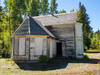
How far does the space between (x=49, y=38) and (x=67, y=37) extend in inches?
145

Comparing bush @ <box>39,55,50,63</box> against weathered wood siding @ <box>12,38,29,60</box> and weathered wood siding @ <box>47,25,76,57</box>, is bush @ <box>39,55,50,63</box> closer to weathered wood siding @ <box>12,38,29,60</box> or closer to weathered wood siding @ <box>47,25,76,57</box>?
weathered wood siding @ <box>12,38,29,60</box>

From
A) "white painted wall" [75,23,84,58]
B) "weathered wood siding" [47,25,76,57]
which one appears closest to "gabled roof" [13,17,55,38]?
"weathered wood siding" [47,25,76,57]

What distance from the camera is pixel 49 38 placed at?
47.3 ft

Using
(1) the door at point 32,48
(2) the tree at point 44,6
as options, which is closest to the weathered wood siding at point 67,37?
(1) the door at point 32,48

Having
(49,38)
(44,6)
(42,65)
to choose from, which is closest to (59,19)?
(49,38)

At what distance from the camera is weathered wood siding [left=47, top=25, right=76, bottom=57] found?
55.1 feet

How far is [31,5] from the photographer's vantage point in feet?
95.6

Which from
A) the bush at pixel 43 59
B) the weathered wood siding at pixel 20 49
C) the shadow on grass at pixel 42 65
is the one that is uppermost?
the weathered wood siding at pixel 20 49

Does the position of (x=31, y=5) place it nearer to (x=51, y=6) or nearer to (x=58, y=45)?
(x=51, y=6)

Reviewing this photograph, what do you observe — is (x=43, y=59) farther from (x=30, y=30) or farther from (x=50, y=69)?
(x=30, y=30)

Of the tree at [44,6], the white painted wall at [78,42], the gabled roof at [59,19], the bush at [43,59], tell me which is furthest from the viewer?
the tree at [44,6]

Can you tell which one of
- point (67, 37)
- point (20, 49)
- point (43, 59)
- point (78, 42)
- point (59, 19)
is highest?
point (59, 19)

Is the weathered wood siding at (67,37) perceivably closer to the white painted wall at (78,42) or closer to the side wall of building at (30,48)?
the white painted wall at (78,42)

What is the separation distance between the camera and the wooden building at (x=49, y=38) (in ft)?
43.4
